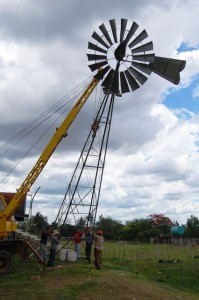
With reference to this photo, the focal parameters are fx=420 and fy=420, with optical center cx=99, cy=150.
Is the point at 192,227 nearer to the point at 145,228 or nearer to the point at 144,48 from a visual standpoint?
the point at 145,228

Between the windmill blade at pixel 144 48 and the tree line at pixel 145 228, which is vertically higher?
the windmill blade at pixel 144 48

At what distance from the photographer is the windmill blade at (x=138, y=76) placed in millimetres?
22453

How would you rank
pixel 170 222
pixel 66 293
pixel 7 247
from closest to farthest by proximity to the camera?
pixel 66 293 < pixel 7 247 < pixel 170 222

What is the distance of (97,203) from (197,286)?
25.3 ft

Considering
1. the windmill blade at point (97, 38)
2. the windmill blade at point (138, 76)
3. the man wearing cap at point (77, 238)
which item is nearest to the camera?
the windmill blade at point (97, 38)

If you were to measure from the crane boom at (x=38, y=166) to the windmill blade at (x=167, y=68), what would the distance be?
3.53 meters

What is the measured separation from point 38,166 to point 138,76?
23.8 feet

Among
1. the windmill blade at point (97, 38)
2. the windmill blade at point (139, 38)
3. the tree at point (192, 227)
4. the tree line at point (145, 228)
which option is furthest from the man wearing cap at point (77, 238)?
the tree at point (192, 227)

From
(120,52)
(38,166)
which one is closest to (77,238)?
(38,166)

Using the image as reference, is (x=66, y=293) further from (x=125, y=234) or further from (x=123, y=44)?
(x=125, y=234)

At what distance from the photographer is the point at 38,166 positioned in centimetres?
2272

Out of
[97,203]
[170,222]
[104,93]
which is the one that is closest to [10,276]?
[97,203]

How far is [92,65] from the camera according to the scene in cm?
2302

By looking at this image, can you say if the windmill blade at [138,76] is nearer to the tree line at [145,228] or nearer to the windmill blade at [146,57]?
the windmill blade at [146,57]
